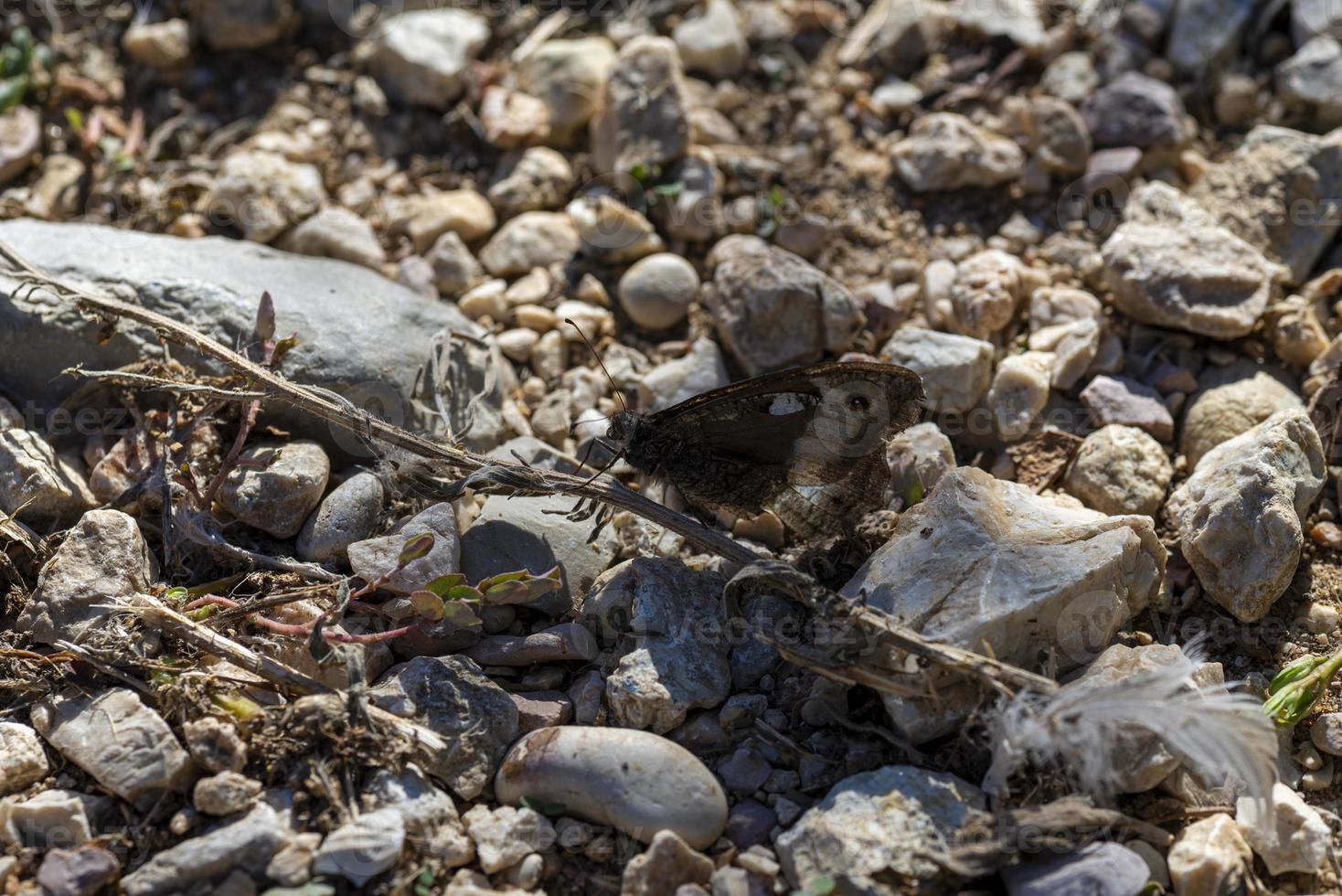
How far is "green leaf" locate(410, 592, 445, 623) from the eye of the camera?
10.6 feet

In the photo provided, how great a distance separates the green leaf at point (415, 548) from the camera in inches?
131

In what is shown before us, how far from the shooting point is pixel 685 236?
474cm

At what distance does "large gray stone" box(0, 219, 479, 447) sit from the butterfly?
101 cm

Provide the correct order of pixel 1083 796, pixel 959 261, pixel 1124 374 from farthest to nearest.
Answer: pixel 959 261
pixel 1124 374
pixel 1083 796

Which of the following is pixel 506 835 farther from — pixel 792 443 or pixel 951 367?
pixel 951 367

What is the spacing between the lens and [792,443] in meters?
3.63

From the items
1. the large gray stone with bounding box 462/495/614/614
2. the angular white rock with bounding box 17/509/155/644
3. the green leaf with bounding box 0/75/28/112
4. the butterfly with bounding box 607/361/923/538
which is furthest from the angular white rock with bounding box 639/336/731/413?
the green leaf with bounding box 0/75/28/112

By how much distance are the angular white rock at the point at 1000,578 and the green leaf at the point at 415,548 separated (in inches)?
51.5

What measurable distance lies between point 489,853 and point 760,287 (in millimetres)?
2286

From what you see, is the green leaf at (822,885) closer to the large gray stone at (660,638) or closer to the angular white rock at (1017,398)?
the large gray stone at (660,638)

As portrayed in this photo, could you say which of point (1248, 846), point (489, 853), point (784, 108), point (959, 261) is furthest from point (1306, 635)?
point (784, 108)

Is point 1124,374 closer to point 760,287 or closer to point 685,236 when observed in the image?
point 760,287

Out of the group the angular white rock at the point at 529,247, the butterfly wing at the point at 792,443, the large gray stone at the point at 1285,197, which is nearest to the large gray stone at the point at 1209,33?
the large gray stone at the point at 1285,197

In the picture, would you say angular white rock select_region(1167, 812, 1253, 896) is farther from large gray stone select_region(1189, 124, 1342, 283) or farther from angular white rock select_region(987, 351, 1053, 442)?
large gray stone select_region(1189, 124, 1342, 283)
